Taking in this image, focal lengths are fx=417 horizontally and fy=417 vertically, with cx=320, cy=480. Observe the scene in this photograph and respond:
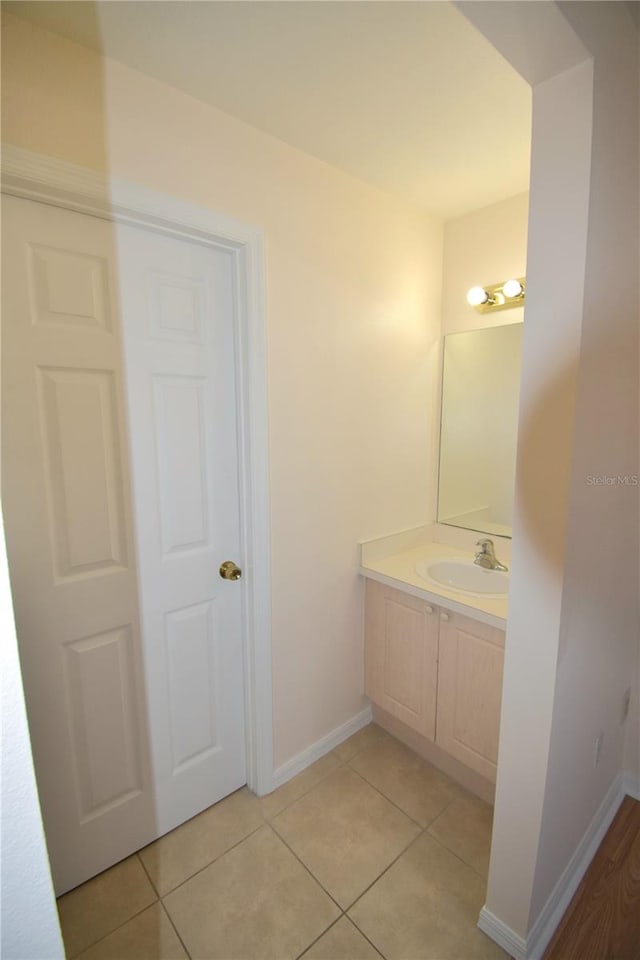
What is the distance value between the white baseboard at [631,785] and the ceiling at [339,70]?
2415 millimetres

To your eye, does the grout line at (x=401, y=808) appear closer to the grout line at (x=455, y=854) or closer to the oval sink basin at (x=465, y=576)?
the grout line at (x=455, y=854)

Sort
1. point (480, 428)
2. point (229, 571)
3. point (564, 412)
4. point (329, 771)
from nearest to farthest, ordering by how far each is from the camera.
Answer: point (564, 412), point (229, 571), point (329, 771), point (480, 428)

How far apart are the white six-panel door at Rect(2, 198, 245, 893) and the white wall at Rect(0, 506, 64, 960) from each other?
2.79 feet

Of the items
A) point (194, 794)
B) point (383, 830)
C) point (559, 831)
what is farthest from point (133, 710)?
point (559, 831)

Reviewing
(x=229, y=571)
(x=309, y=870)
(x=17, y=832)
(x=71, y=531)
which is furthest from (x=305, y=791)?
(x=17, y=832)

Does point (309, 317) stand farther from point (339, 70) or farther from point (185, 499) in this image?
point (185, 499)

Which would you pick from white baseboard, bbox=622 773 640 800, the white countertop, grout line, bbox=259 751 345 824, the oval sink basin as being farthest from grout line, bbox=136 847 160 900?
white baseboard, bbox=622 773 640 800

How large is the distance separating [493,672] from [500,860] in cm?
51

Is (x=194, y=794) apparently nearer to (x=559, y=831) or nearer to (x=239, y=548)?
(x=239, y=548)

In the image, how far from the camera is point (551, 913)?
1.19m

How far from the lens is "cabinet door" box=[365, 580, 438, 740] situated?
1697mm

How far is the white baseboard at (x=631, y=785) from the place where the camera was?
5.41 feet

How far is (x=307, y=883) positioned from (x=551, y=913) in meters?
0.72

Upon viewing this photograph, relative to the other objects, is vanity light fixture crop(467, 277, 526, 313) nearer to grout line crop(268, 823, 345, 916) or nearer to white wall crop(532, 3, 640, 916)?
white wall crop(532, 3, 640, 916)
